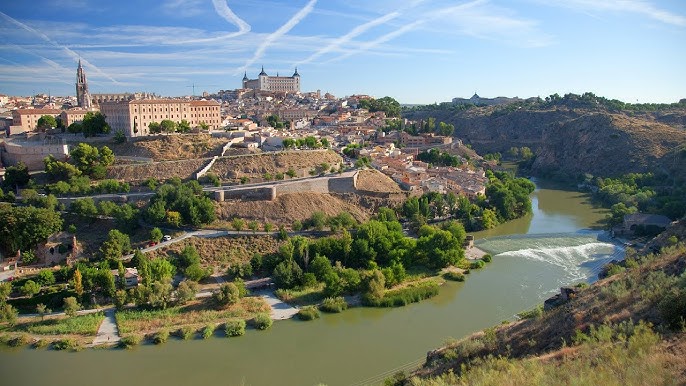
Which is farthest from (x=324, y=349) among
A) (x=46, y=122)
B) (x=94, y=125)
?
(x=46, y=122)

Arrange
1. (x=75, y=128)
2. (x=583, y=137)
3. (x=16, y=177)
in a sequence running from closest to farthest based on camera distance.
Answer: (x=16, y=177)
(x=75, y=128)
(x=583, y=137)

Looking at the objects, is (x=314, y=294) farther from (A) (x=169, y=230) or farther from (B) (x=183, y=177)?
(B) (x=183, y=177)

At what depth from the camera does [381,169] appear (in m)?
23.8

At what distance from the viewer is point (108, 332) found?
1127 cm

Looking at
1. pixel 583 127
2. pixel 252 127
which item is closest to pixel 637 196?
pixel 583 127

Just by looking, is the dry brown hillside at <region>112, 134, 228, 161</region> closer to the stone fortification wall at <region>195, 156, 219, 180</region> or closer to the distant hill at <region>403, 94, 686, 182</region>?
the stone fortification wall at <region>195, 156, 219, 180</region>

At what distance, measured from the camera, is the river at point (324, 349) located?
9727 millimetres

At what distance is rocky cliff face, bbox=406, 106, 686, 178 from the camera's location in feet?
101

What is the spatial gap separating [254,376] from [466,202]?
13055 mm

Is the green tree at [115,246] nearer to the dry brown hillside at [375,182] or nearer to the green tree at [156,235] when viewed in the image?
the green tree at [156,235]

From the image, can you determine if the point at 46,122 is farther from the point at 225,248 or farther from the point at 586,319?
the point at 586,319

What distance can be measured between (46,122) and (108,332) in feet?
56.6

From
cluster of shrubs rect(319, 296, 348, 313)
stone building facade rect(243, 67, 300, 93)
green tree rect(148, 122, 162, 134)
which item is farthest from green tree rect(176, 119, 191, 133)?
stone building facade rect(243, 67, 300, 93)

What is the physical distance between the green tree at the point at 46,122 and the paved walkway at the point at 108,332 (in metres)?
16.1
